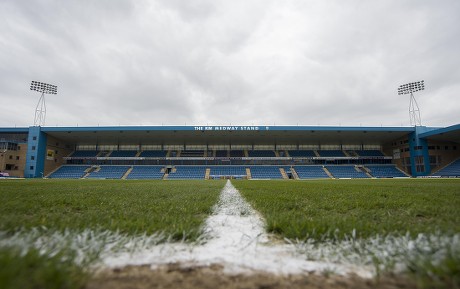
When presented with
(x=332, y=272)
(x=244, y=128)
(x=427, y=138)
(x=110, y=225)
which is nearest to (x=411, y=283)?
(x=332, y=272)

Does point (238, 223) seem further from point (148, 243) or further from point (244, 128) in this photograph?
point (244, 128)

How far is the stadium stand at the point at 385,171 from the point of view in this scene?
35.1 metres

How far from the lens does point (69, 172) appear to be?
35.9 metres

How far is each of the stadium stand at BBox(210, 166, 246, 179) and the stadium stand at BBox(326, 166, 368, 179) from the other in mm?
14367

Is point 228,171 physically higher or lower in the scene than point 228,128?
lower

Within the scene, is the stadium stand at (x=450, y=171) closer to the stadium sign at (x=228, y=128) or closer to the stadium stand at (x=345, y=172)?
the stadium stand at (x=345, y=172)

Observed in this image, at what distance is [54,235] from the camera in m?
1.38

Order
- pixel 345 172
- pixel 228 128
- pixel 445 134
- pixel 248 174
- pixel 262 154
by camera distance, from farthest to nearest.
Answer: pixel 262 154, pixel 345 172, pixel 248 174, pixel 228 128, pixel 445 134

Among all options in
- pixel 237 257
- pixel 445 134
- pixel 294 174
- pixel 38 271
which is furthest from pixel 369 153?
pixel 38 271

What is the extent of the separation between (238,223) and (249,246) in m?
0.77

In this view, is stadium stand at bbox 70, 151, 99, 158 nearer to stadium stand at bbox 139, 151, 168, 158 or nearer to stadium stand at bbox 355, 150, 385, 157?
stadium stand at bbox 139, 151, 168, 158

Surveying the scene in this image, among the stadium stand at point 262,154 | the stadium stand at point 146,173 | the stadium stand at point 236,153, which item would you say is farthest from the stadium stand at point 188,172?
the stadium stand at point 262,154

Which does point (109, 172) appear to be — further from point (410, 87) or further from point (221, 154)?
point (410, 87)

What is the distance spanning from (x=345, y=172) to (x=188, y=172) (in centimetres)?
2508
